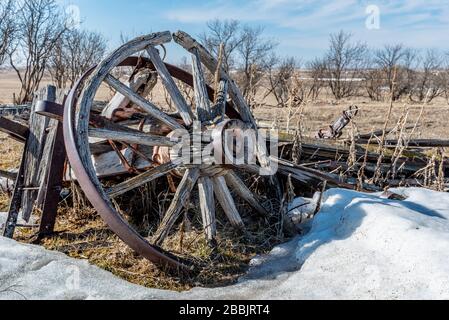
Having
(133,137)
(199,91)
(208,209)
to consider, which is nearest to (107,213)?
(133,137)

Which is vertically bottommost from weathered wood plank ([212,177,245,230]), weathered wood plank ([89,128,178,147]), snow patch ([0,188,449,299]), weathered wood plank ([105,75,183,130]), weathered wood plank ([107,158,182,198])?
snow patch ([0,188,449,299])

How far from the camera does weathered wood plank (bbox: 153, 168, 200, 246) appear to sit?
3.29m

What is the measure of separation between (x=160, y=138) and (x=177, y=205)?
0.56m

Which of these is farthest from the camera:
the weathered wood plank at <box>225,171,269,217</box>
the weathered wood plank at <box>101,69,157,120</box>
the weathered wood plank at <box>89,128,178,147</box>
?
the weathered wood plank at <box>101,69,157,120</box>

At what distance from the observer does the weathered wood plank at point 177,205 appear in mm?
3287

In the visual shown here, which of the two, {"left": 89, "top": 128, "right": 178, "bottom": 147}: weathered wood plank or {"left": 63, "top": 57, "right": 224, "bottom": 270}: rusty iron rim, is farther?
{"left": 89, "top": 128, "right": 178, "bottom": 147}: weathered wood plank

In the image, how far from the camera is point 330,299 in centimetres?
273

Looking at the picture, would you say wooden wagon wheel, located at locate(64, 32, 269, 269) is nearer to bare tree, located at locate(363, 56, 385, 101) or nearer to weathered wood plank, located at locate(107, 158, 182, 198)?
weathered wood plank, located at locate(107, 158, 182, 198)

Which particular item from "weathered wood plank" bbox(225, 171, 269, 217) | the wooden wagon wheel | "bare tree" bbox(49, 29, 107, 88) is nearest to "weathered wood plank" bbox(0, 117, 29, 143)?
the wooden wagon wheel

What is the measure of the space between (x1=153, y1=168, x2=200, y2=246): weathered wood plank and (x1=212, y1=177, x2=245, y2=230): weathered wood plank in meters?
0.23

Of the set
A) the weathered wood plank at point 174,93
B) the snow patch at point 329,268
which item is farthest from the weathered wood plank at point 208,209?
the weathered wood plank at point 174,93

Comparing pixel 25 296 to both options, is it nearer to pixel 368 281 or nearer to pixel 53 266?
pixel 53 266

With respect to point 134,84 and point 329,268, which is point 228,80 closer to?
point 134,84
